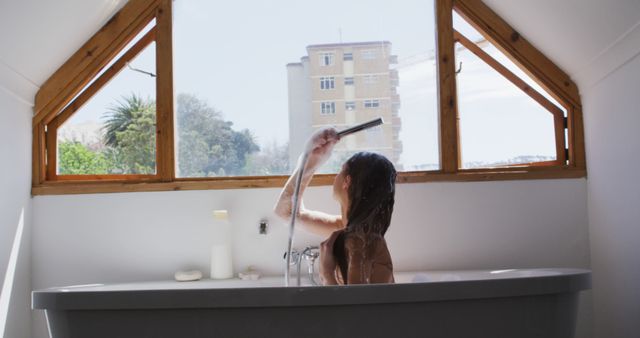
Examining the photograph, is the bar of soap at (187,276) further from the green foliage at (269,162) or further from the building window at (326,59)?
the building window at (326,59)

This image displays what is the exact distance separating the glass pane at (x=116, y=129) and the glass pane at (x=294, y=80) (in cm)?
14

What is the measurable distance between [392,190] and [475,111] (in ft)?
3.29

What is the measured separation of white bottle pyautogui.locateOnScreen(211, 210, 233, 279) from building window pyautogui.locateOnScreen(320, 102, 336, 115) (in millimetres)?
667

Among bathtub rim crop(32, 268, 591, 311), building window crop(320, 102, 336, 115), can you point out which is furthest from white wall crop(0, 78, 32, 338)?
building window crop(320, 102, 336, 115)

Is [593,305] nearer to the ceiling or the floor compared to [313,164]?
nearer to the floor

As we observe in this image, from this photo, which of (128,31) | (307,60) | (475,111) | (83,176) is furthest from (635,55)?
(83,176)

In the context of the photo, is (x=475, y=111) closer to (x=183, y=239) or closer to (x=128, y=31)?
(x=183, y=239)

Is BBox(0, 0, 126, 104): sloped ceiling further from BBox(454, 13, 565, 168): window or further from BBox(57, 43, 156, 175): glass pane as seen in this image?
BBox(454, 13, 565, 168): window

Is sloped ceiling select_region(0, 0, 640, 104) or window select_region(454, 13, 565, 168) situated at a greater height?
sloped ceiling select_region(0, 0, 640, 104)

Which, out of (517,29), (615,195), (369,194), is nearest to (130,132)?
(369,194)

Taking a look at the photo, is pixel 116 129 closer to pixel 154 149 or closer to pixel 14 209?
pixel 154 149

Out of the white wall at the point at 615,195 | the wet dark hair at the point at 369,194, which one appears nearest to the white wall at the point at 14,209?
the wet dark hair at the point at 369,194

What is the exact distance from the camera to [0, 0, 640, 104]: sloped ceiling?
2217mm

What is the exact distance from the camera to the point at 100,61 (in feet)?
9.21
